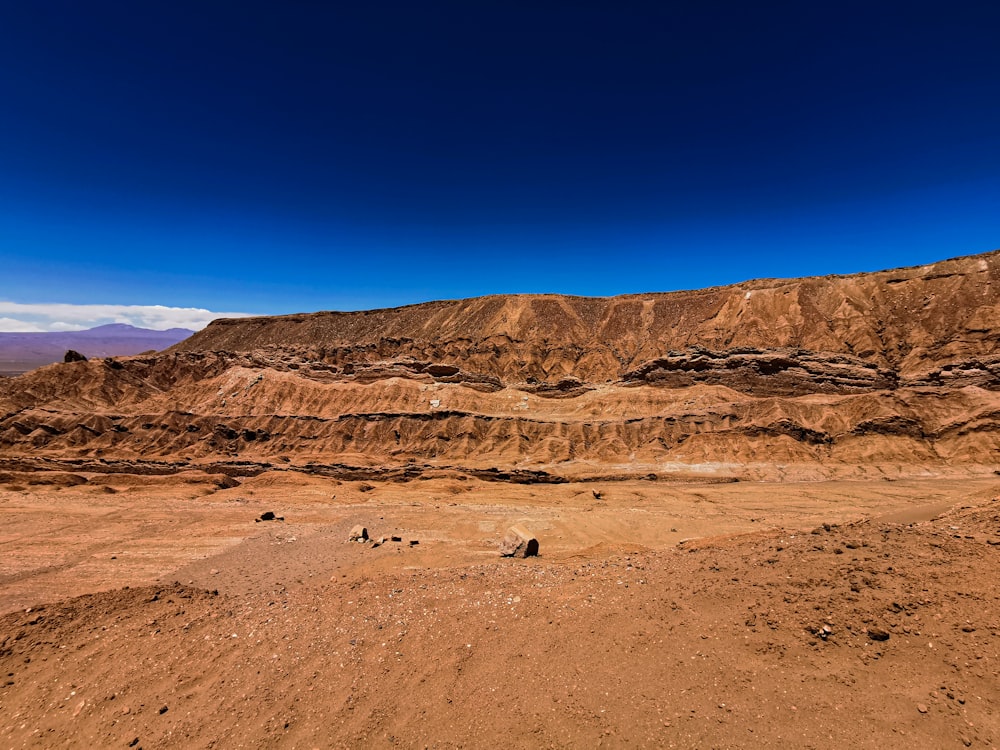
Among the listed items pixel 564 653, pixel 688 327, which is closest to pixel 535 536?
pixel 564 653

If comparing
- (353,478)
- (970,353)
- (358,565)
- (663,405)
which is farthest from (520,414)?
Answer: (970,353)

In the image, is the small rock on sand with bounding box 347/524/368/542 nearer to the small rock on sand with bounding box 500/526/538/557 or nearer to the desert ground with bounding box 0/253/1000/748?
the desert ground with bounding box 0/253/1000/748

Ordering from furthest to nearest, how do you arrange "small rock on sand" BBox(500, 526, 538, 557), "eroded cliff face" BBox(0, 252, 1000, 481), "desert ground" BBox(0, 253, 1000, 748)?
"eroded cliff face" BBox(0, 252, 1000, 481), "small rock on sand" BBox(500, 526, 538, 557), "desert ground" BBox(0, 253, 1000, 748)

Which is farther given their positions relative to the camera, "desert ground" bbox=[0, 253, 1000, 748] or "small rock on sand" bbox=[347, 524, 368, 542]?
"small rock on sand" bbox=[347, 524, 368, 542]

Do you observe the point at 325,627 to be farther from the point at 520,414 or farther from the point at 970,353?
the point at 970,353

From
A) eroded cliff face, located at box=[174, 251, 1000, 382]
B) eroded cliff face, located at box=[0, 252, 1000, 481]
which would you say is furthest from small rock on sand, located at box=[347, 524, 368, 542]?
eroded cliff face, located at box=[174, 251, 1000, 382]
